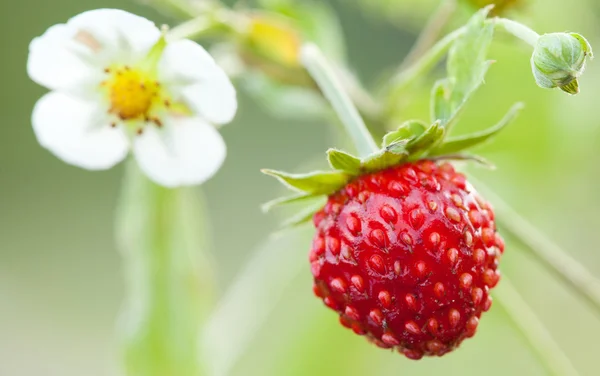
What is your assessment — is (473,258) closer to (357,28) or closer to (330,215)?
(330,215)

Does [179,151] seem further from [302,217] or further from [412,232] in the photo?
[412,232]

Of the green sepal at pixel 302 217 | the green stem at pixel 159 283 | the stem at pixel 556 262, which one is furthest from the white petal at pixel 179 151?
the stem at pixel 556 262

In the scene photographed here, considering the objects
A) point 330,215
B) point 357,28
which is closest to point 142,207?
point 330,215

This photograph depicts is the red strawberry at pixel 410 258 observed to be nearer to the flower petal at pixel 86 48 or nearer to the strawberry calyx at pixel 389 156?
the strawberry calyx at pixel 389 156

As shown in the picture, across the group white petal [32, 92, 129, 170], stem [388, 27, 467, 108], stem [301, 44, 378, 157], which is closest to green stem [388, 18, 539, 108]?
stem [388, 27, 467, 108]

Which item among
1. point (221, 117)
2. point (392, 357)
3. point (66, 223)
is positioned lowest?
point (66, 223)
